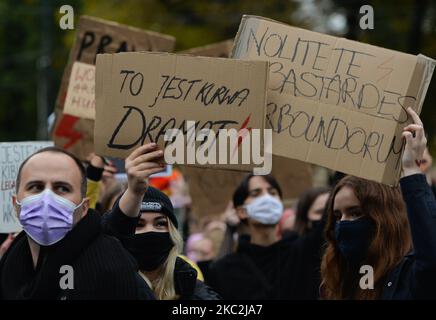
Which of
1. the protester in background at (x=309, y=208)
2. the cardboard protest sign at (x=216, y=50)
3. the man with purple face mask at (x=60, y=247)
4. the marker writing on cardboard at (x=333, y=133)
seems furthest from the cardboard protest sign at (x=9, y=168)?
the protester in background at (x=309, y=208)

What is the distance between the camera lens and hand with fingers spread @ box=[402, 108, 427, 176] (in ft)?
14.2

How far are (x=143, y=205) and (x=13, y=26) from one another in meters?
27.9

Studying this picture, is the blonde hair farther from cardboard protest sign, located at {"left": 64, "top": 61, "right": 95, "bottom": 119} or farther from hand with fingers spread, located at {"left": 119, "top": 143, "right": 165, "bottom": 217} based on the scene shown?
cardboard protest sign, located at {"left": 64, "top": 61, "right": 95, "bottom": 119}

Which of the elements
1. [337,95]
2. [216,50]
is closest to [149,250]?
[337,95]

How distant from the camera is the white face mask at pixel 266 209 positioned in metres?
7.12

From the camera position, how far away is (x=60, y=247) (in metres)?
4.15

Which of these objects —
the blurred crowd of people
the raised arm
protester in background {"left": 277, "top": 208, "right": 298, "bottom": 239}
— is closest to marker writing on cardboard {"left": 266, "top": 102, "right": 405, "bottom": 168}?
the blurred crowd of people

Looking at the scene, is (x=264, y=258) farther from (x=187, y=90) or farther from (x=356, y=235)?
(x=187, y=90)
